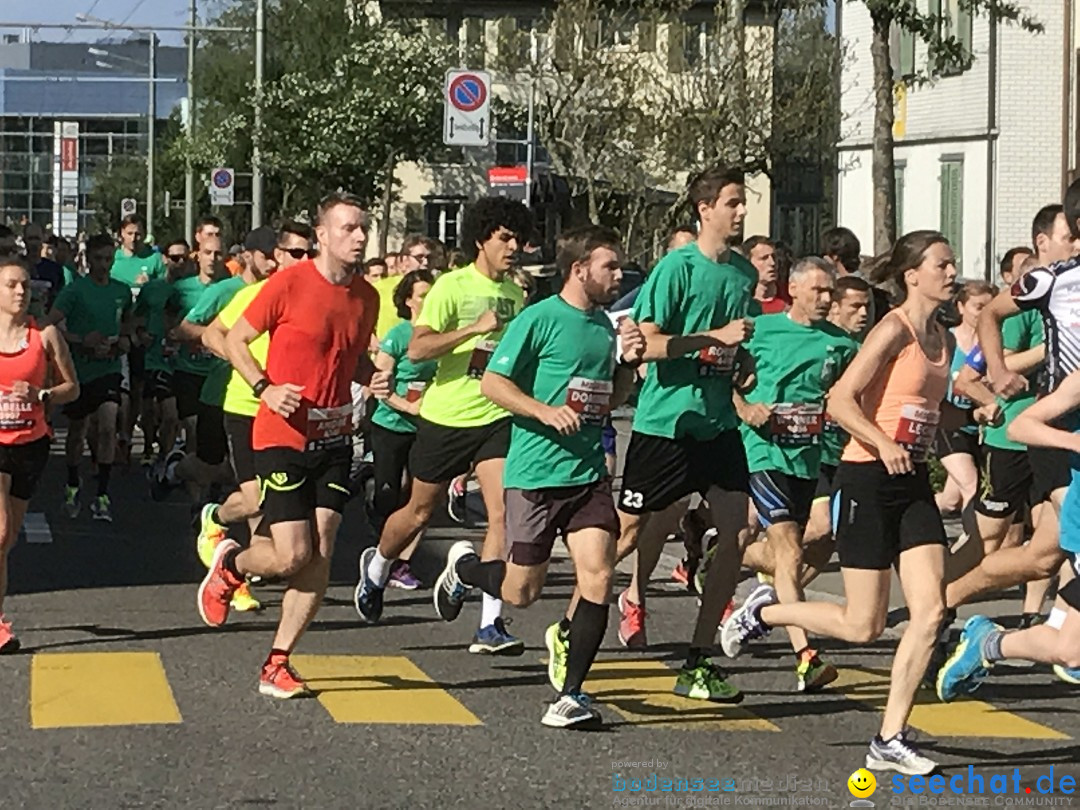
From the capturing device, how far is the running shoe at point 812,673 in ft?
33.4

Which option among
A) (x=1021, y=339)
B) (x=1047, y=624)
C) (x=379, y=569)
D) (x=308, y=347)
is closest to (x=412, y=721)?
(x=308, y=347)

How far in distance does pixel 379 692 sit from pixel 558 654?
921 mm

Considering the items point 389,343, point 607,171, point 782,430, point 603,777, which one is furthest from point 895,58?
point 603,777

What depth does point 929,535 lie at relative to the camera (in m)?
8.48

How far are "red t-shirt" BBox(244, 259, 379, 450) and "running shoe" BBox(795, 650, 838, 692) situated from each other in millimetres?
2131

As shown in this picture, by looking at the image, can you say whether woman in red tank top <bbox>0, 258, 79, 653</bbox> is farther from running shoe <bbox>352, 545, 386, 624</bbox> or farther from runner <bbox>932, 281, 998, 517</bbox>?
runner <bbox>932, 281, 998, 517</bbox>

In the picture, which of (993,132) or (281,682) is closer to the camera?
(281,682)

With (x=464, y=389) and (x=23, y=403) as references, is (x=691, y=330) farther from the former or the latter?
(x=23, y=403)

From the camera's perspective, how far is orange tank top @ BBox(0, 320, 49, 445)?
36.2 ft

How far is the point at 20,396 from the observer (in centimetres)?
1105

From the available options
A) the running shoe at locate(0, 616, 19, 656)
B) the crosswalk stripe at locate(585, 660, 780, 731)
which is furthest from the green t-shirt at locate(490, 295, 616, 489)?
the running shoe at locate(0, 616, 19, 656)

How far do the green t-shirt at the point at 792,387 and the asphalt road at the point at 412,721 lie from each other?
94cm

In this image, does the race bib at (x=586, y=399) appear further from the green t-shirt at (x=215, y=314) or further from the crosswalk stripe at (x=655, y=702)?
the green t-shirt at (x=215, y=314)

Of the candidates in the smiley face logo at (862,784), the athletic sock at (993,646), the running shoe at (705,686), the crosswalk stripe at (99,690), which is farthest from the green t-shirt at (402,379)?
the smiley face logo at (862,784)
